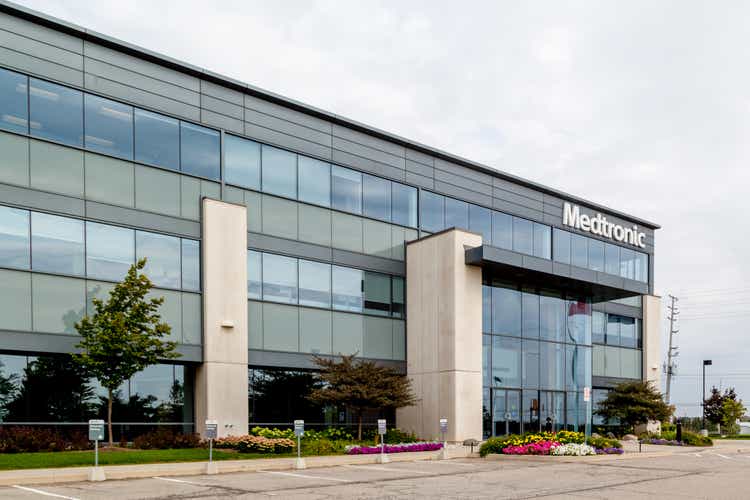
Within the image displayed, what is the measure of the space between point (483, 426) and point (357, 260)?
895 centimetres

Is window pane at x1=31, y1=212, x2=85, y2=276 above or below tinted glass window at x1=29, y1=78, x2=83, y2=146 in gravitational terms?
below

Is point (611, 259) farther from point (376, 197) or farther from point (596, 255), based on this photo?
point (376, 197)

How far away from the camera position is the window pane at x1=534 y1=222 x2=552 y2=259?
39.4m

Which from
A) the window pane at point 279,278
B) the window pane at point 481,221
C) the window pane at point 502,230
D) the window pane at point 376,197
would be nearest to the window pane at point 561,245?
the window pane at point 502,230

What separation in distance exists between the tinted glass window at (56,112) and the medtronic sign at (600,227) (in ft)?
86.0

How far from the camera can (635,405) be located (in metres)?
38.6

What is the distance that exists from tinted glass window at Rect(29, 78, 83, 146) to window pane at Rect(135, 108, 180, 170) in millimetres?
2004

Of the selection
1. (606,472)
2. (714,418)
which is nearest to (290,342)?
(606,472)

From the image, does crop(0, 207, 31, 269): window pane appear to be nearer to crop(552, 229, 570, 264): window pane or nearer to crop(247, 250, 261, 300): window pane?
crop(247, 250, 261, 300): window pane

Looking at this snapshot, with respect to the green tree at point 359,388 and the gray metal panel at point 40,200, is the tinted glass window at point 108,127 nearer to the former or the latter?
the gray metal panel at point 40,200

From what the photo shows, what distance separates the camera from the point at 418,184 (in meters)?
34.4

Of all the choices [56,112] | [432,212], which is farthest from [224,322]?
[432,212]

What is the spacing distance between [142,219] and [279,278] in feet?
19.2

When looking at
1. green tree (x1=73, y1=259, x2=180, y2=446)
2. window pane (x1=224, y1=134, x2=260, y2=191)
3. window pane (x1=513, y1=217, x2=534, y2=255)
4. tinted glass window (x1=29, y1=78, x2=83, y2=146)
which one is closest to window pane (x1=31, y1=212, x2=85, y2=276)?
green tree (x1=73, y1=259, x2=180, y2=446)
